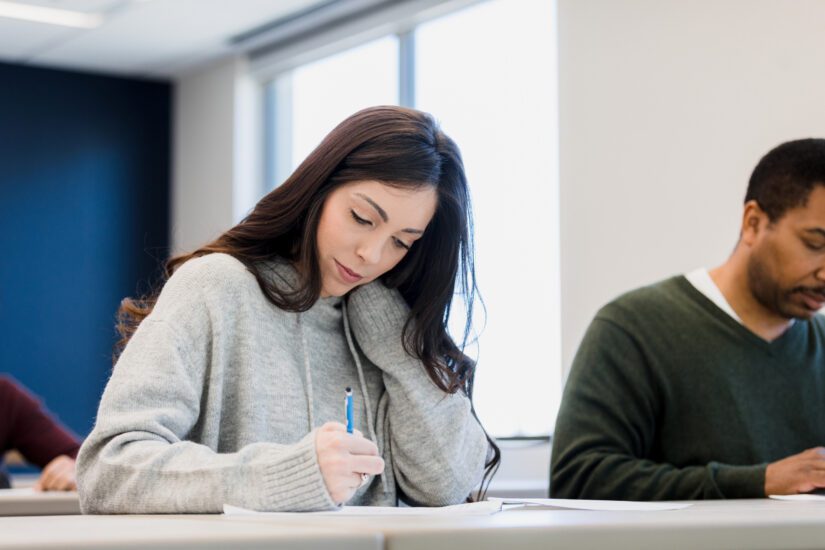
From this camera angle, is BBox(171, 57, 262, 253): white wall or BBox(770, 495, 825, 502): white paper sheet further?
BBox(171, 57, 262, 253): white wall

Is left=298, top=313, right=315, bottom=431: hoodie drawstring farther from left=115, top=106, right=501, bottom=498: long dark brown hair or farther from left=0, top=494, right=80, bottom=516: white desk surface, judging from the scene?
left=0, top=494, right=80, bottom=516: white desk surface

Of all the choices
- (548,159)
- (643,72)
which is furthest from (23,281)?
(643,72)

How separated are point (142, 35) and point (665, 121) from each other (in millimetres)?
2779

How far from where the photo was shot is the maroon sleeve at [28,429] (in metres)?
3.69

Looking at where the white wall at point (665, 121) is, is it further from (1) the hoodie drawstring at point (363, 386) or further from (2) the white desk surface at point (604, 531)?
(2) the white desk surface at point (604, 531)

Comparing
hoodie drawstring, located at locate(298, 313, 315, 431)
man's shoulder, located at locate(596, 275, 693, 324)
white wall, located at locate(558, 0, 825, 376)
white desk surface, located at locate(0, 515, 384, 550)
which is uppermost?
white wall, located at locate(558, 0, 825, 376)

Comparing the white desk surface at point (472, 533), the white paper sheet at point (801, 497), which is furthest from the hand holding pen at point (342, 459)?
the white paper sheet at point (801, 497)

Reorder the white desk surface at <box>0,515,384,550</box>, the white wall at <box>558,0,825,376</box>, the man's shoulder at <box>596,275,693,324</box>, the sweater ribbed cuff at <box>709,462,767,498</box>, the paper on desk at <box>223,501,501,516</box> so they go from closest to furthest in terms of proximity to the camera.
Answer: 1. the white desk surface at <box>0,515,384,550</box>
2. the paper on desk at <box>223,501,501,516</box>
3. the sweater ribbed cuff at <box>709,462,767,498</box>
4. the man's shoulder at <box>596,275,693,324</box>
5. the white wall at <box>558,0,825,376</box>

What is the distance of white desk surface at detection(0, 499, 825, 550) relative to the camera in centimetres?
82

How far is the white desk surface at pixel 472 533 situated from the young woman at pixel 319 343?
404 millimetres

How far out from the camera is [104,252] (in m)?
6.31

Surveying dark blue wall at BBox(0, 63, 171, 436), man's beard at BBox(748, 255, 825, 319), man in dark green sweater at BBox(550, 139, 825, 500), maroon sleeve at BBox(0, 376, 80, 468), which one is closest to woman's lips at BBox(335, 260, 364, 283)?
man in dark green sweater at BBox(550, 139, 825, 500)

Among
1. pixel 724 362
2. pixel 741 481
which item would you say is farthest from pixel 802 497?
pixel 724 362

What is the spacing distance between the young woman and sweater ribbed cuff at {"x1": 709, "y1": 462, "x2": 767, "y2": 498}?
40cm
